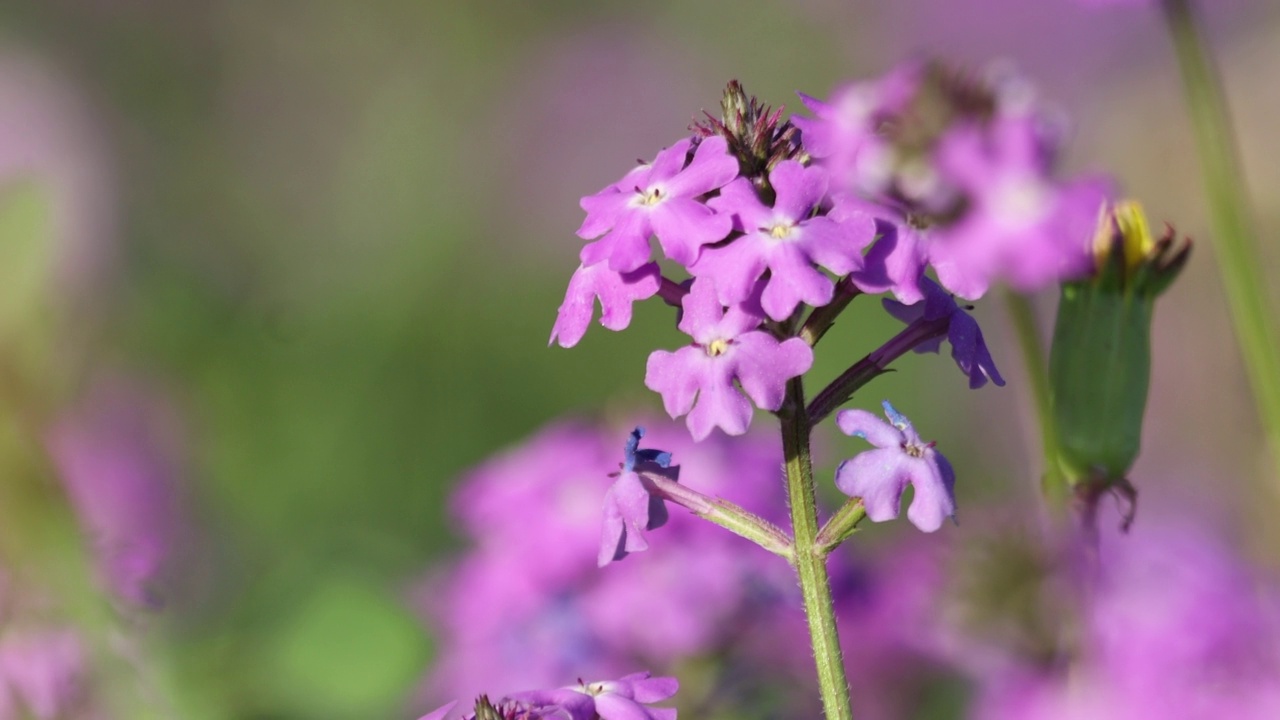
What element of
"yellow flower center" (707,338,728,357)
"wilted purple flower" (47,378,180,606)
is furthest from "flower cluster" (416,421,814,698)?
"yellow flower center" (707,338,728,357)

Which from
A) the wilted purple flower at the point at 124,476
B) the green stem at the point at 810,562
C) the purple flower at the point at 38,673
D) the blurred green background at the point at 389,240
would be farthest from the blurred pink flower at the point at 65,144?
the green stem at the point at 810,562

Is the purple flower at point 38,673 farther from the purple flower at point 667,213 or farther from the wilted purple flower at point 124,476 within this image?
the purple flower at point 667,213

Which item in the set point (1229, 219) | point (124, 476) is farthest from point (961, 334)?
point (124, 476)

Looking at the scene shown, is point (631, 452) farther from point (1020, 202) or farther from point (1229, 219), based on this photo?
point (1229, 219)

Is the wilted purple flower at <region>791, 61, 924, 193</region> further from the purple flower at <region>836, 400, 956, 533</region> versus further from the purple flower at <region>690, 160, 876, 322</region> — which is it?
the purple flower at <region>836, 400, 956, 533</region>

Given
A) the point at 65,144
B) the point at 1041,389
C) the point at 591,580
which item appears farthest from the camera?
the point at 65,144
